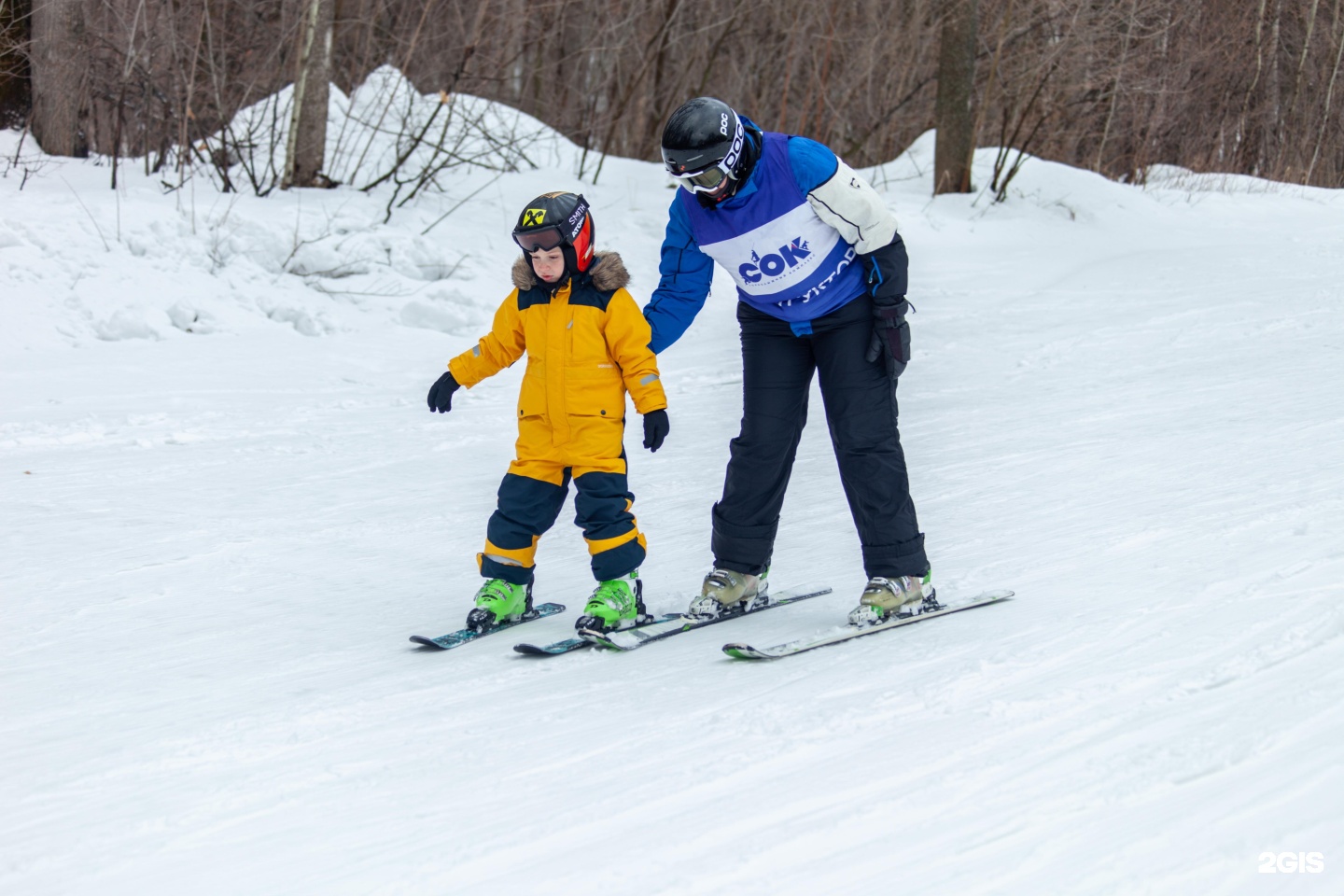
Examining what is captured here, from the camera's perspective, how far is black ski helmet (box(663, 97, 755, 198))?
351cm

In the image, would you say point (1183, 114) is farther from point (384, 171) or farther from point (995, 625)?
point (995, 625)

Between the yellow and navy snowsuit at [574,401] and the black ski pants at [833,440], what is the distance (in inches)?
13.7

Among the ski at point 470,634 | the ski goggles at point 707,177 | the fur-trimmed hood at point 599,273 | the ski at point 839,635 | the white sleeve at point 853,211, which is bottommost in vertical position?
the ski at point 470,634

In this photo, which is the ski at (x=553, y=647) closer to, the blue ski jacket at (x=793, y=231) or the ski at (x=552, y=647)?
the ski at (x=552, y=647)

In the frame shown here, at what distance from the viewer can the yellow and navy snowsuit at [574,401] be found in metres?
3.83

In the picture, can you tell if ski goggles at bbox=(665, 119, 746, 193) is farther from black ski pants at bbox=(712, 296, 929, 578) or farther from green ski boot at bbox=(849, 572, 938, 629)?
green ski boot at bbox=(849, 572, 938, 629)

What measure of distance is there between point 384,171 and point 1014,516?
902 centimetres

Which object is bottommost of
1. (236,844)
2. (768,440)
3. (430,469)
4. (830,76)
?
(430,469)

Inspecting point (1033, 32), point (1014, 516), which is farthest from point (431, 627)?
point (1033, 32)

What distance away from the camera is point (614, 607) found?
12.8 feet

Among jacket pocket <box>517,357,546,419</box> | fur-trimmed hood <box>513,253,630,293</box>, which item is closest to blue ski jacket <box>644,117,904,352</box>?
fur-trimmed hood <box>513,253,630,293</box>

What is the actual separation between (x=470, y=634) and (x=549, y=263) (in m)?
1.21

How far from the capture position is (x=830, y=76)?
57.8 ft

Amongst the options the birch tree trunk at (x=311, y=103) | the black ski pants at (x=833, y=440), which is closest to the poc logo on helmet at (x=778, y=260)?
the black ski pants at (x=833, y=440)
